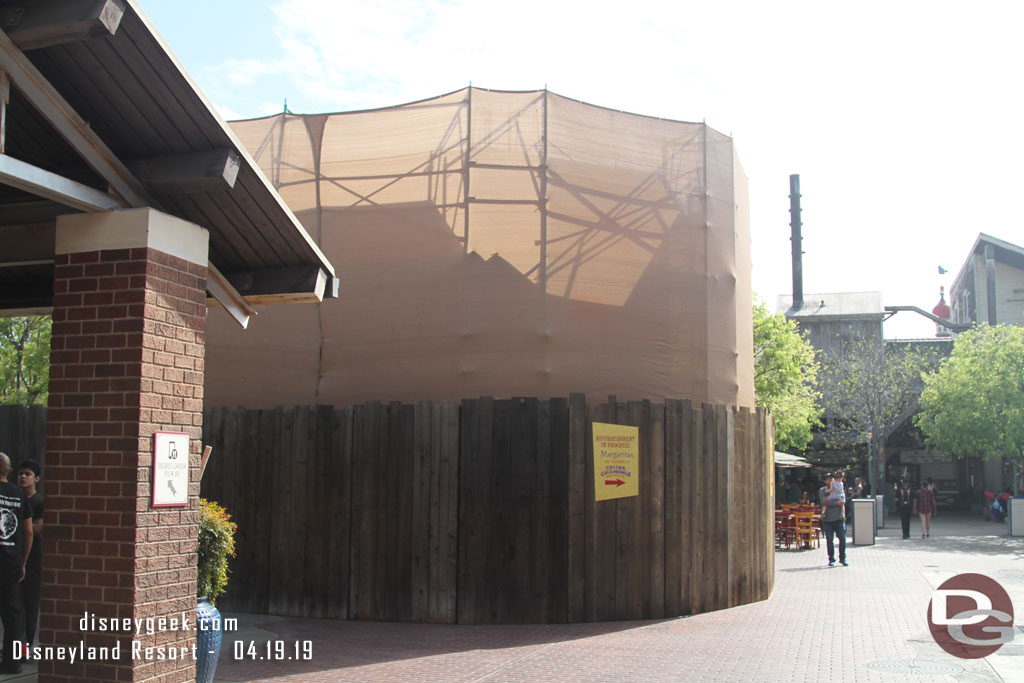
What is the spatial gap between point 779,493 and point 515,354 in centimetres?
2631

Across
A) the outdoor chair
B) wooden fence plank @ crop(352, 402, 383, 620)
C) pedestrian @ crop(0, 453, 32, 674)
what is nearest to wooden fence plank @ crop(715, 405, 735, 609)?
wooden fence plank @ crop(352, 402, 383, 620)

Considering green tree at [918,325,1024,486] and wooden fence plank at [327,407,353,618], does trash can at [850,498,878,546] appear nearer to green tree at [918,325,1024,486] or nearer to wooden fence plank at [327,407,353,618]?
green tree at [918,325,1024,486]

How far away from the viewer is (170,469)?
5.81m

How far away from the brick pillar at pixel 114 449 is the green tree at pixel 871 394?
3247 cm

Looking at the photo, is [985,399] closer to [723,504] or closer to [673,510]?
[723,504]

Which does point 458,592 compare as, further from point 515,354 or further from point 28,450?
point 28,450

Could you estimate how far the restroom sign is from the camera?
5672 millimetres

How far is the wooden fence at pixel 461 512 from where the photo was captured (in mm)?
10594

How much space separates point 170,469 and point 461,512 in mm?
5277

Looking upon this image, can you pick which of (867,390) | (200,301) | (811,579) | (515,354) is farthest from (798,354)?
(200,301)

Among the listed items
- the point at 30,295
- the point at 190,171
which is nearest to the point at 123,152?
the point at 190,171

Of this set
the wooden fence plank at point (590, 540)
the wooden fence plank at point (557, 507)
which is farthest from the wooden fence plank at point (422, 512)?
the wooden fence plank at point (590, 540)

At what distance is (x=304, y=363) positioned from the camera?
43.3 feet

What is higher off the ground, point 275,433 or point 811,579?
point 275,433
